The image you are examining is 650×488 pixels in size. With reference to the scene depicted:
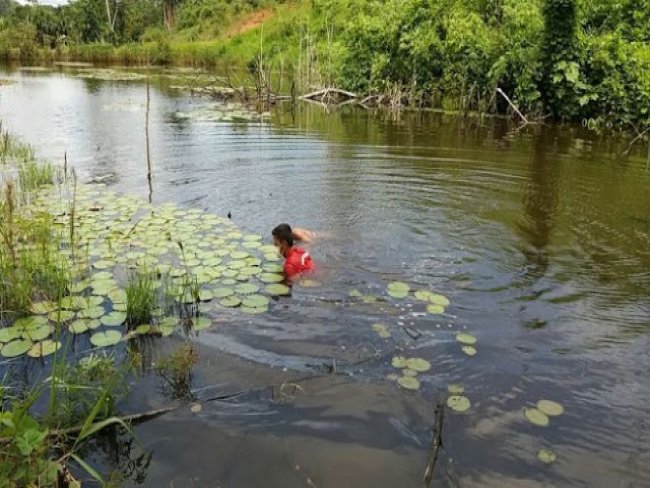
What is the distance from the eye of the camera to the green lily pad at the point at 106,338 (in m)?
4.84

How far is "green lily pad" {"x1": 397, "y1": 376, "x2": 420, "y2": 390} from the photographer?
4477 millimetres

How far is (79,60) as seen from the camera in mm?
46844

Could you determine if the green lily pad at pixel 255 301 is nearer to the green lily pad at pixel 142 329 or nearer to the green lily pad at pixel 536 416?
the green lily pad at pixel 142 329

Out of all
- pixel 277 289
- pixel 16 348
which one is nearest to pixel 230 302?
pixel 277 289

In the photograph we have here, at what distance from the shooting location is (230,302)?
570 centimetres

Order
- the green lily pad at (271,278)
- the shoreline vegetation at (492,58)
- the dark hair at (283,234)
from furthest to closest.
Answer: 1. the shoreline vegetation at (492,58)
2. the dark hair at (283,234)
3. the green lily pad at (271,278)

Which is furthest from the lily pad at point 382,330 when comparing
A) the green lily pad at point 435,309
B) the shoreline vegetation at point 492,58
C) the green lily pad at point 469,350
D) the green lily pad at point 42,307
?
the shoreline vegetation at point 492,58

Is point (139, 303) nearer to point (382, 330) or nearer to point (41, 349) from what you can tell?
point (41, 349)

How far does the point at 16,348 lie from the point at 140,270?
5.49 feet

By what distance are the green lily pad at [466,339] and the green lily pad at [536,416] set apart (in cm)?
99

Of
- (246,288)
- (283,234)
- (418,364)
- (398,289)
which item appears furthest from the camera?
(283,234)

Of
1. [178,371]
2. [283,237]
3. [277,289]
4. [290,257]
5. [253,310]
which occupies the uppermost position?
[283,237]

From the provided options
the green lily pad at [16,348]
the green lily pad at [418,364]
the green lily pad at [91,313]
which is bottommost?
the green lily pad at [418,364]

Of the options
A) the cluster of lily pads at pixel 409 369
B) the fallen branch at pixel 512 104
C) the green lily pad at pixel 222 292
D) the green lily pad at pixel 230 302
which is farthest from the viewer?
the fallen branch at pixel 512 104
